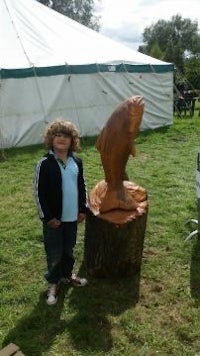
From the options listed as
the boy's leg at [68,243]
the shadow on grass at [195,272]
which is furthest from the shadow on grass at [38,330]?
the shadow on grass at [195,272]

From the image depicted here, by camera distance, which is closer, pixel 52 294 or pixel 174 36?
pixel 52 294

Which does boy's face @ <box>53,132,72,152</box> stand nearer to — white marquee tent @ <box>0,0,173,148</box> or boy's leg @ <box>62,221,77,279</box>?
boy's leg @ <box>62,221,77,279</box>

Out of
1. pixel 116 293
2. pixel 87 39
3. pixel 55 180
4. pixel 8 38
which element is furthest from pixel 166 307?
pixel 87 39

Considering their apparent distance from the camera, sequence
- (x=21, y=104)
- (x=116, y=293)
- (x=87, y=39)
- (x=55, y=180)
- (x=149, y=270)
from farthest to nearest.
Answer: (x=87, y=39)
(x=21, y=104)
(x=149, y=270)
(x=116, y=293)
(x=55, y=180)

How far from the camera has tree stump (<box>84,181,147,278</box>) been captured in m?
3.79

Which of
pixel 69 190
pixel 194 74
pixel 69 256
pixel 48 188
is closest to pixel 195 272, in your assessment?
pixel 69 256

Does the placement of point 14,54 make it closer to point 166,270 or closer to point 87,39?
point 87,39

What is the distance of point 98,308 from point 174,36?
151ft

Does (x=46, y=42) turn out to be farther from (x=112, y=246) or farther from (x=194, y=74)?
(x=194, y=74)

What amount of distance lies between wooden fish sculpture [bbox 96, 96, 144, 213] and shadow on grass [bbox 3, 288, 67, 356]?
94cm

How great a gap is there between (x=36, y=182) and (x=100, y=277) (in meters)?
1.12

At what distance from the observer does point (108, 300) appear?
365 centimetres

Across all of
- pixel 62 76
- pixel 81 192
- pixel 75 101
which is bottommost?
pixel 81 192

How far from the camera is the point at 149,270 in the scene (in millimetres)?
4141
